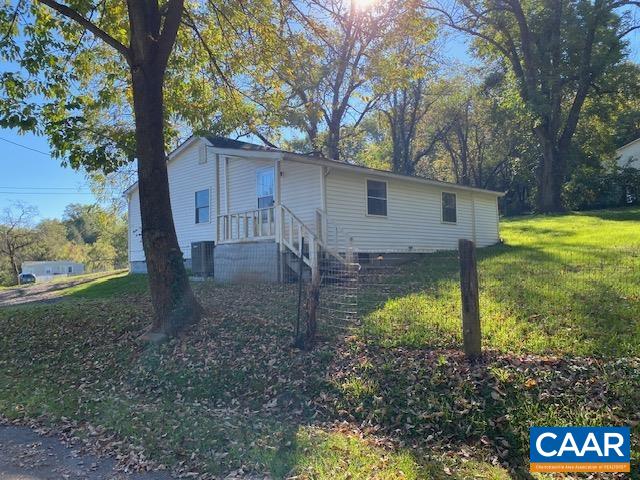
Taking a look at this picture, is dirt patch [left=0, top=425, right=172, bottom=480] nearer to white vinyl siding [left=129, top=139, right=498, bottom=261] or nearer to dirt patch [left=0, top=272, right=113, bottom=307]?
white vinyl siding [left=129, top=139, right=498, bottom=261]

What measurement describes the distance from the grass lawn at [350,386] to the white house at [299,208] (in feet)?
14.8

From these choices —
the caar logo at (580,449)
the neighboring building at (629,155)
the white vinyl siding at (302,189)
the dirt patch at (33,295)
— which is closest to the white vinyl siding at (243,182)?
the white vinyl siding at (302,189)

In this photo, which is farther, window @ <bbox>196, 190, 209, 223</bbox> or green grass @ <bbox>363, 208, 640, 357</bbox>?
window @ <bbox>196, 190, 209, 223</bbox>

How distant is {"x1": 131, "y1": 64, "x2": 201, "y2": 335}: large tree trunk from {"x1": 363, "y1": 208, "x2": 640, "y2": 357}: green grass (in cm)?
330

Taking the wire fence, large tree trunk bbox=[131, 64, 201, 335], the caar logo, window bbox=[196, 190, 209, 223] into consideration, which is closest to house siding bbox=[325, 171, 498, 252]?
the wire fence

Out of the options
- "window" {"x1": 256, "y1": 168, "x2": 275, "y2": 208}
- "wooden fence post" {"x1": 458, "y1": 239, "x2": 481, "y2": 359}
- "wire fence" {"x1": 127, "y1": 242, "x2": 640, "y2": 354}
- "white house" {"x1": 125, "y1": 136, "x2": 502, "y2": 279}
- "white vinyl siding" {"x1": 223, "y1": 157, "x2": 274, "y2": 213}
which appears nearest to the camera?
"wooden fence post" {"x1": 458, "y1": 239, "x2": 481, "y2": 359}

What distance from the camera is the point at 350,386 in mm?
5434

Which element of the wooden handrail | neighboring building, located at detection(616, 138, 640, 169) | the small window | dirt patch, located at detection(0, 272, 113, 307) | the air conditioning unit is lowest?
dirt patch, located at detection(0, 272, 113, 307)

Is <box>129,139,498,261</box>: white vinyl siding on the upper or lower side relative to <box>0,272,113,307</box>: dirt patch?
upper

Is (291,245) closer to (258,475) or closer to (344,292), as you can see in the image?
(344,292)

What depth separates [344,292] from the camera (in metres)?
10.4

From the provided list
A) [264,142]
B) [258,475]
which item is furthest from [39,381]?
[264,142]

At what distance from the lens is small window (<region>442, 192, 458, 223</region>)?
18.8m

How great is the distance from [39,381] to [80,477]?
3.80 metres
